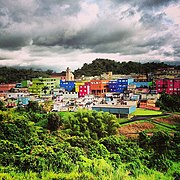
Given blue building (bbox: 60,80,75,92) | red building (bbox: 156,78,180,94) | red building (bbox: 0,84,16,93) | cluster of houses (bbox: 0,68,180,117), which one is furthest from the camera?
blue building (bbox: 60,80,75,92)

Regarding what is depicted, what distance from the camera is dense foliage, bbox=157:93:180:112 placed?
7.46 m

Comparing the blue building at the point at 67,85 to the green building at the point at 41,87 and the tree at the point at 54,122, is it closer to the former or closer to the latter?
the green building at the point at 41,87

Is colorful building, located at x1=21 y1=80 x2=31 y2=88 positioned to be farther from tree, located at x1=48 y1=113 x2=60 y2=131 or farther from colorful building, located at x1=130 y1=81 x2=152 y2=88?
colorful building, located at x1=130 y1=81 x2=152 y2=88

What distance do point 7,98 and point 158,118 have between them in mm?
4136

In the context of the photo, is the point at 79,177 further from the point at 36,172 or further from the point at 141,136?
the point at 141,136

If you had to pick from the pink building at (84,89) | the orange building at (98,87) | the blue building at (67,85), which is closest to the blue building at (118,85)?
the orange building at (98,87)

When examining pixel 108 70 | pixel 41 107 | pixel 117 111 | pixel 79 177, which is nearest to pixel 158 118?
pixel 117 111

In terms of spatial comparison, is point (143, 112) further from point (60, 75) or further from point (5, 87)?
point (60, 75)

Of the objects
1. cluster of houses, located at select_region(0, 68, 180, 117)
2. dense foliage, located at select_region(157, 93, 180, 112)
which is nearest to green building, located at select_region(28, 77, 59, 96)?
cluster of houses, located at select_region(0, 68, 180, 117)

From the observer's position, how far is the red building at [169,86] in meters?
8.89

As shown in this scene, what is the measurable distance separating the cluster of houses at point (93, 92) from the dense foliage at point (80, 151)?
1017mm

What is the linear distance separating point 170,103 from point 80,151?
4168 mm

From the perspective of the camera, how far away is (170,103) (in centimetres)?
757

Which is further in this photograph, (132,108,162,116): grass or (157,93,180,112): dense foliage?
(157,93,180,112): dense foliage
